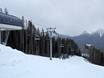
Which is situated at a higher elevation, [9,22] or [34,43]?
[9,22]

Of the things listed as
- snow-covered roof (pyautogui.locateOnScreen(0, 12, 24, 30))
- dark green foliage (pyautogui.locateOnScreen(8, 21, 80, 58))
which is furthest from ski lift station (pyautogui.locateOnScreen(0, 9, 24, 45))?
dark green foliage (pyautogui.locateOnScreen(8, 21, 80, 58))

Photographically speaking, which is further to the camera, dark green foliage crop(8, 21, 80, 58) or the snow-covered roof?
dark green foliage crop(8, 21, 80, 58)

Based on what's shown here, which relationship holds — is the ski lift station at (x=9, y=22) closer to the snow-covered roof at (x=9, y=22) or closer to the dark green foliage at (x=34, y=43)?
the snow-covered roof at (x=9, y=22)

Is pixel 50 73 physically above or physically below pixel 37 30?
below

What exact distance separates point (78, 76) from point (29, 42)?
5184 cm

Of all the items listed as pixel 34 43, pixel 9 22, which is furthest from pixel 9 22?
pixel 34 43

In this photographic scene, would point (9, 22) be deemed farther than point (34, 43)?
No

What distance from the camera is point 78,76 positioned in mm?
15422

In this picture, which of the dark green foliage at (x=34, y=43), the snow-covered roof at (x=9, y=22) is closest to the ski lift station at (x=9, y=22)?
the snow-covered roof at (x=9, y=22)

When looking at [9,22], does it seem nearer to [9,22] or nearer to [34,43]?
[9,22]

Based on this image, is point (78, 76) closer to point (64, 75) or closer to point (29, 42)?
point (64, 75)

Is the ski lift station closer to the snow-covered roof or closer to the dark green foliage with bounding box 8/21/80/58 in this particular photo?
the snow-covered roof

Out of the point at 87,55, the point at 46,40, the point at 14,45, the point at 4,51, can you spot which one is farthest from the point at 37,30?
the point at 4,51

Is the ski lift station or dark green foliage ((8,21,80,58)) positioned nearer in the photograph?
the ski lift station
